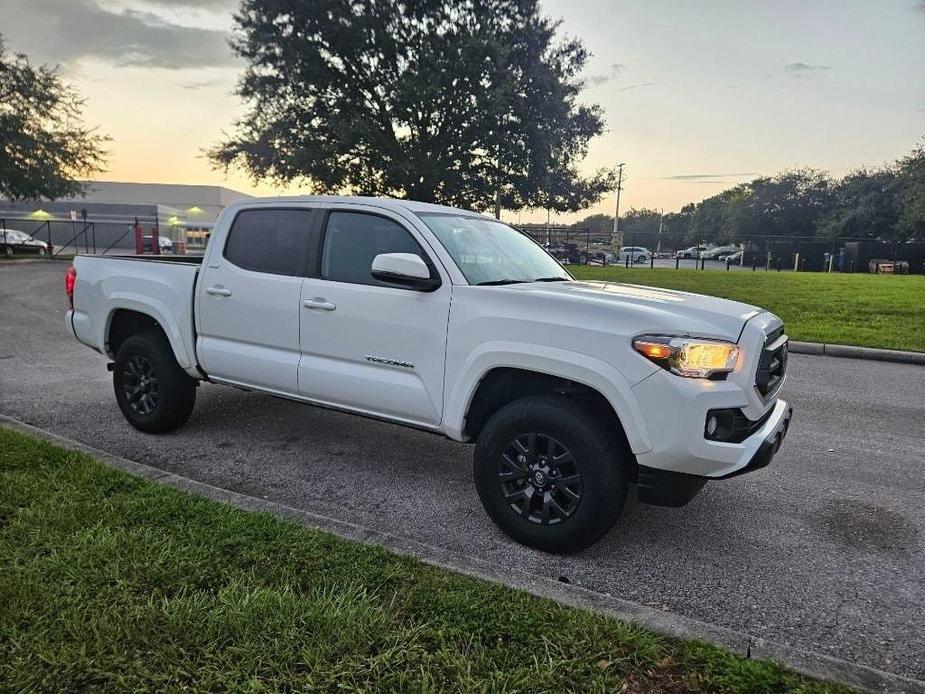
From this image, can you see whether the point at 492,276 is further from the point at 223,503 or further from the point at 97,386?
the point at 97,386

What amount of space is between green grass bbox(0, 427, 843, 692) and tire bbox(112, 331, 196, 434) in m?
1.77

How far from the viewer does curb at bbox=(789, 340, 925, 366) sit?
29.1 ft

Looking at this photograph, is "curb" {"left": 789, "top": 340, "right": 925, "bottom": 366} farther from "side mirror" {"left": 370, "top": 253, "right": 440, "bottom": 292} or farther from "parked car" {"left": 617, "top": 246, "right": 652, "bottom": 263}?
"parked car" {"left": 617, "top": 246, "right": 652, "bottom": 263}

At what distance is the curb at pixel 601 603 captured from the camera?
2.35 meters

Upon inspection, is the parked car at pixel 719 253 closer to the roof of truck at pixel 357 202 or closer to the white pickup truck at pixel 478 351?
the roof of truck at pixel 357 202

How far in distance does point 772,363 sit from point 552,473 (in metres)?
1.30

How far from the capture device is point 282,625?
2.51 metres

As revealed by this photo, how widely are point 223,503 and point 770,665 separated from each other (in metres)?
2.76

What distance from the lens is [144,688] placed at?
220 centimetres

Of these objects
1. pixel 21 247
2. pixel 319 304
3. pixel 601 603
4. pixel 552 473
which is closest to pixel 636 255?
pixel 21 247

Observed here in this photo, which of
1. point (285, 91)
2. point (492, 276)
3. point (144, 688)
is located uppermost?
point (285, 91)

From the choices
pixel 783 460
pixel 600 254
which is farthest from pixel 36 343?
pixel 600 254

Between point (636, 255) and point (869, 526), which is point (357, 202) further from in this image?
point (636, 255)

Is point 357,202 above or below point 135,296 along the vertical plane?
above
